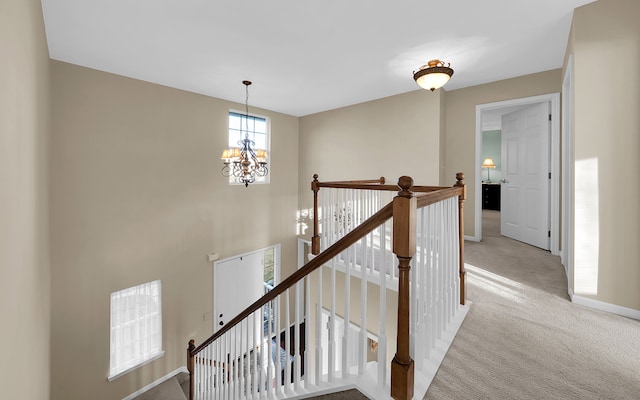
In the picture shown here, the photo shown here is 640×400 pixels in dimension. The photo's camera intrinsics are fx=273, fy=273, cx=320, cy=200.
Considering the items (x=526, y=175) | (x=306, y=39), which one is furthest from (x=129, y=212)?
(x=526, y=175)

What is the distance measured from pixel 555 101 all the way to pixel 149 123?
5816mm

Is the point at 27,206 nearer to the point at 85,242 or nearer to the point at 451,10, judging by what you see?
the point at 85,242

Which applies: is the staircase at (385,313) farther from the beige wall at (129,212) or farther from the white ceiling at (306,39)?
the beige wall at (129,212)

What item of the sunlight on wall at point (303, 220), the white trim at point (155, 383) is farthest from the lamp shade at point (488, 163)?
the white trim at point (155, 383)

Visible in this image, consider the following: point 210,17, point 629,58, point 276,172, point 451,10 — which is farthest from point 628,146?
point 276,172

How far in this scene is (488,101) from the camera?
13.8ft

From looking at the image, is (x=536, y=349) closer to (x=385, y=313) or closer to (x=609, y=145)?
(x=385, y=313)

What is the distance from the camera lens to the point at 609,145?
88.2 inches

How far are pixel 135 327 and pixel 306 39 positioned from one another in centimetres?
467

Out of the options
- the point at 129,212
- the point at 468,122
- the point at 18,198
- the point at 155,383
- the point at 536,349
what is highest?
the point at 468,122

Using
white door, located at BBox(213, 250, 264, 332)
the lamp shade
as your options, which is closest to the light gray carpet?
white door, located at BBox(213, 250, 264, 332)

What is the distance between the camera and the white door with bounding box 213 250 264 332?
5086mm

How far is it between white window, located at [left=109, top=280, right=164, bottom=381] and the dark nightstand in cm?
826

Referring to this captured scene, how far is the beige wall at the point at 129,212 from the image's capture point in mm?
3443
